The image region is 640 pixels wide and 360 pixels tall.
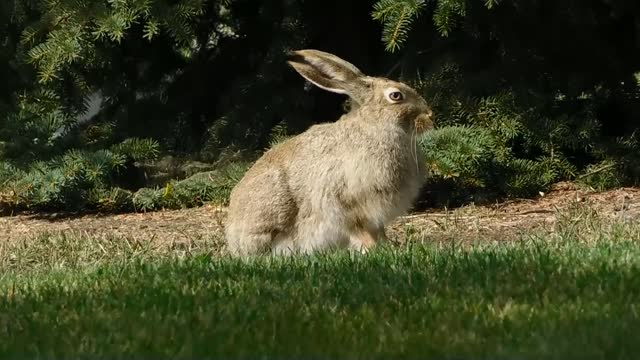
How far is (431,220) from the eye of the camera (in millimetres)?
8539

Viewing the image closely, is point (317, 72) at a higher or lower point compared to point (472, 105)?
higher

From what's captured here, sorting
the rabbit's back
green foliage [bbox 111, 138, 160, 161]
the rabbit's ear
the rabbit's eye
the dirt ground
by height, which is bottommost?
the dirt ground

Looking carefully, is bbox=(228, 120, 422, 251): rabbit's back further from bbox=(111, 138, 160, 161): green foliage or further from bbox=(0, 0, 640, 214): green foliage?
bbox=(111, 138, 160, 161): green foliage

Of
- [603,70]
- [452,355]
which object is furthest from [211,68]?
[452,355]

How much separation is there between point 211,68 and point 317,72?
13.2 ft

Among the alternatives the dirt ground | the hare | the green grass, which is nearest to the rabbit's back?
the hare

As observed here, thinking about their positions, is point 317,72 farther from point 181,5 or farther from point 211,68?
point 211,68

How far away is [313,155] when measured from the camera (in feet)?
21.9

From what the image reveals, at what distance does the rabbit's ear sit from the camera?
6742 millimetres

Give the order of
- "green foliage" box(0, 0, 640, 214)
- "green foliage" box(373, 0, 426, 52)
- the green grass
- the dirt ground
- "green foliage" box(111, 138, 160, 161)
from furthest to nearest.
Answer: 1. "green foliage" box(111, 138, 160, 161)
2. "green foliage" box(0, 0, 640, 214)
3. "green foliage" box(373, 0, 426, 52)
4. the dirt ground
5. the green grass

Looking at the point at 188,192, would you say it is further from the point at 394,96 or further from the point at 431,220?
the point at 394,96

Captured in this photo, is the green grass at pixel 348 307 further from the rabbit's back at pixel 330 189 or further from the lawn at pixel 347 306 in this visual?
the rabbit's back at pixel 330 189

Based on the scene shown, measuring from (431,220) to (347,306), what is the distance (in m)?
4.24

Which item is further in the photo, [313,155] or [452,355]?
[313,155]
